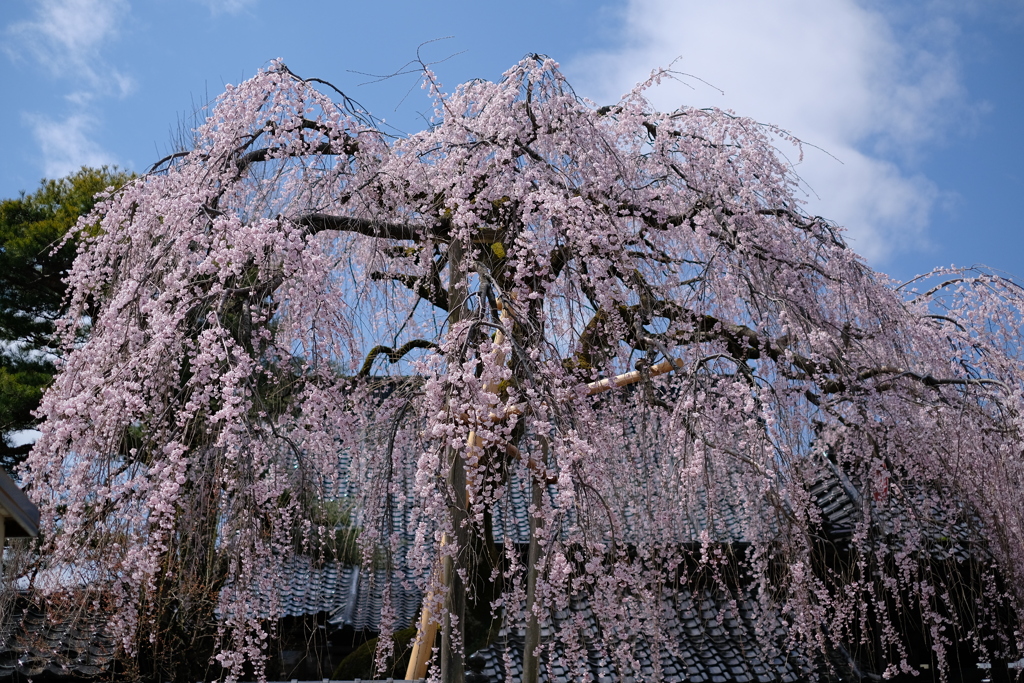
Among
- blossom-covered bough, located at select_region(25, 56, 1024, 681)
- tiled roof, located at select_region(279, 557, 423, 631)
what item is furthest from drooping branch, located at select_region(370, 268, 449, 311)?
tiled roof, located at select_region(279, 557, 423, 631)

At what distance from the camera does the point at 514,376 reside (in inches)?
184

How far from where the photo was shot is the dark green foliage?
32.7 ft

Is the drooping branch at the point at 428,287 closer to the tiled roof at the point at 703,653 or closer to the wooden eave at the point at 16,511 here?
the wooden eave at the point at 16,511

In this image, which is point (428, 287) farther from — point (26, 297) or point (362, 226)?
point (26, 297)

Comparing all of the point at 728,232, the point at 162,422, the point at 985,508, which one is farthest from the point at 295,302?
Answer: the point at 985,508

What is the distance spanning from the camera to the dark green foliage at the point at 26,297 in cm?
997

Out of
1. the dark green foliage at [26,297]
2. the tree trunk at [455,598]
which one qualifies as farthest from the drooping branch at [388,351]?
the dark green foliage at [26,297]

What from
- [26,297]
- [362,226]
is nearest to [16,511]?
[362,226]

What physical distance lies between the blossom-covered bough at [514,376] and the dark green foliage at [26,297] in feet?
13.8

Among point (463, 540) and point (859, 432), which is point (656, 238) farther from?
point (463, 540)

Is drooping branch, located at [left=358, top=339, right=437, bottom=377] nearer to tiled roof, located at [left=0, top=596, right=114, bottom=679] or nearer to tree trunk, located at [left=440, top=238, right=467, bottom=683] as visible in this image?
tree trunk, located at [left=440, top=238, right=467, bottom=683]

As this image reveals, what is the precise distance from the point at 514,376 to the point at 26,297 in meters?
8.53

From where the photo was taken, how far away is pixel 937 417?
19.9ft

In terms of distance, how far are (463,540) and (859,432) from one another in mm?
3195
